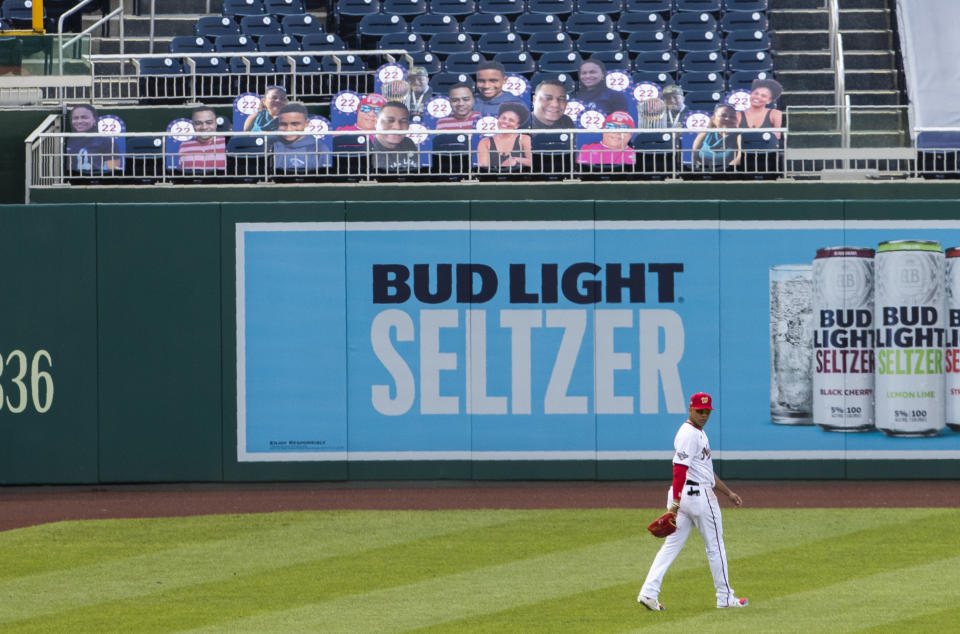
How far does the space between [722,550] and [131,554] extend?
5.85 m

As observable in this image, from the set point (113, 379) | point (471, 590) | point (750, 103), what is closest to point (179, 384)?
point (113, 379)

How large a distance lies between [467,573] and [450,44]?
15.2m

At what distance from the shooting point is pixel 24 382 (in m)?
18.6

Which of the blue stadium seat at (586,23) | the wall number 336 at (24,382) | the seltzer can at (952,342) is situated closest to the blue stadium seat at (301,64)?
the blue stadium seat at (586,23)

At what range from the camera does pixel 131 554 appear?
13930 millimetres

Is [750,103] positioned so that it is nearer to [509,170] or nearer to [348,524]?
[509,170]

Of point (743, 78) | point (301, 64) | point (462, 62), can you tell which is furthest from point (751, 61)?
point (301, 64)

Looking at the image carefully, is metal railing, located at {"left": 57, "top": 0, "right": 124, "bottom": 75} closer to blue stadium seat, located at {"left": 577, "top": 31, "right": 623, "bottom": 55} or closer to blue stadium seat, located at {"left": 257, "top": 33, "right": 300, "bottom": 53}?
blue stadium seat, located at {"left": 257, "top": 33, "right": 300, "bottom": 53}

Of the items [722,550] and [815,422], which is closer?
[722,550]

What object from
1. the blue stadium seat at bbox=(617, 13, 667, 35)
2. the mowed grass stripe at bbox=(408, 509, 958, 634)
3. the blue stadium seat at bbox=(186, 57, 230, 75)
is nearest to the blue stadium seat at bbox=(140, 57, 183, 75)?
the blue stadium seat at bbox=(186, 57, 230, 75)

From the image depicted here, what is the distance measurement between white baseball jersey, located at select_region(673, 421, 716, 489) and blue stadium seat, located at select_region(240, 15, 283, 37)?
1784cm

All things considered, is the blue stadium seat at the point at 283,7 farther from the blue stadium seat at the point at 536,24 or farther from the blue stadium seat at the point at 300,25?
the blue stadium seat at the point at 536,24

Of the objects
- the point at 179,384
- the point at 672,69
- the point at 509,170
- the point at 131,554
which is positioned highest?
the point at 672,69

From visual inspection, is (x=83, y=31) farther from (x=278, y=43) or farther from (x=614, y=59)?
(x=614, y=59)
